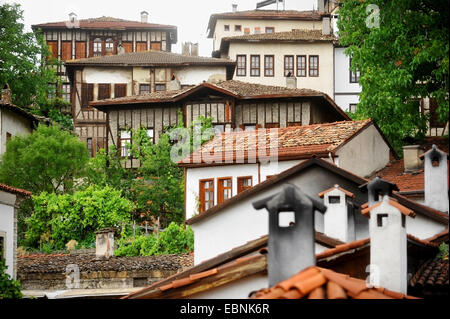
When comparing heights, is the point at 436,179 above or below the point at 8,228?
above

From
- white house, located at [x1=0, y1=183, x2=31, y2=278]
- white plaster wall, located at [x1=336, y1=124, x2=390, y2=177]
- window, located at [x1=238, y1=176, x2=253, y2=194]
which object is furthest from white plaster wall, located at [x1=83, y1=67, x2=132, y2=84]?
white plaster wall, located at [x1=336, y1=124, x2=390, y2=177]

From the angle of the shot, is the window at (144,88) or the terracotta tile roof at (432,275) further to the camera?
the window at (144,88)

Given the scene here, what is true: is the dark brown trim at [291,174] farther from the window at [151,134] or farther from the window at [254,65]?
the window at [254,65]

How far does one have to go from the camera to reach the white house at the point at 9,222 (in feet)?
74.4

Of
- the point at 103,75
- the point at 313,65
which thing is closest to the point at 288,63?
the point at 313,65

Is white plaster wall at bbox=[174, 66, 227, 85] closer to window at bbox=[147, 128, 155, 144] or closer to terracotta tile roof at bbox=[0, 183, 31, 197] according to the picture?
window at bbox=[147, 128, 155, 144]

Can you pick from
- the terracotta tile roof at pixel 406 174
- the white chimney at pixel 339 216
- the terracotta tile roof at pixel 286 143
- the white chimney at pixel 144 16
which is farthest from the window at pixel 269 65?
the white chimney at pixel 339 216

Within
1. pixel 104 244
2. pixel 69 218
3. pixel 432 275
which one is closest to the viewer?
pixel 432 275

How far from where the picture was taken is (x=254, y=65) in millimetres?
48969

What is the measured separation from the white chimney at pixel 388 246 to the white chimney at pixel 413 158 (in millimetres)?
9766

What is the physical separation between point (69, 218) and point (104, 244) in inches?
160

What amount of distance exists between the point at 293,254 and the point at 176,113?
1125 inches

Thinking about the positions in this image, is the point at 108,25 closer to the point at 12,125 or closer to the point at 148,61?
the point at 148,61
